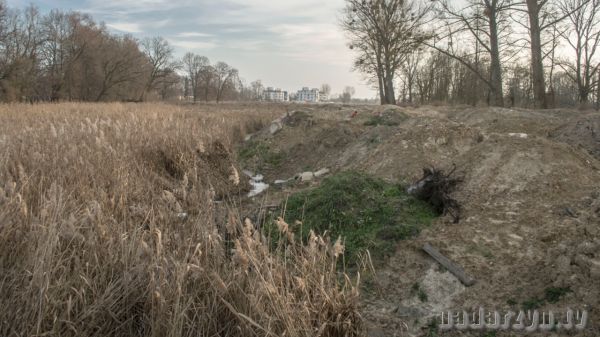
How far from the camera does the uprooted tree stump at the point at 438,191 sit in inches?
177

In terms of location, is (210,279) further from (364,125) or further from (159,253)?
(364,125)

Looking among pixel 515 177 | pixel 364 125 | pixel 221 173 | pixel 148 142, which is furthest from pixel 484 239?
pixel 364 125

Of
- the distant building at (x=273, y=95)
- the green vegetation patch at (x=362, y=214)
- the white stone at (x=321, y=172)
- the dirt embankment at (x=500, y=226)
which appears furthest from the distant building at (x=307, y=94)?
the green vegetation patch at (x=362, y=214)

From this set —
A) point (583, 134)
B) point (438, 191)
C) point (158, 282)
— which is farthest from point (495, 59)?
point (158, 282)

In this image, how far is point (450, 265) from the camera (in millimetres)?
3748

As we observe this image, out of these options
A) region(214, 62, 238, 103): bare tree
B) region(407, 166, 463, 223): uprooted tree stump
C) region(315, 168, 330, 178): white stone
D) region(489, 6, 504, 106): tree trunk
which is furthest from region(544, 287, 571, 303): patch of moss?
region(214, 62, 238, 103): bare tree

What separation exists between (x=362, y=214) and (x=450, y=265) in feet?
3.84

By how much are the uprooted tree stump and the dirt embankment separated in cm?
14

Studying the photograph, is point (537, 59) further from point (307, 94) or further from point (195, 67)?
point (307, 94)

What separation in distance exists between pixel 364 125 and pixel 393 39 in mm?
14826

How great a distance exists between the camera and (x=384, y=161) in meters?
6.77

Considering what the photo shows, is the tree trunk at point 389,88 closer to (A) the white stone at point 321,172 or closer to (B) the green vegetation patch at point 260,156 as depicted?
(B) the green vegetation patch at point 260,156

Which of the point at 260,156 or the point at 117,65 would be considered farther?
the point at 117,65

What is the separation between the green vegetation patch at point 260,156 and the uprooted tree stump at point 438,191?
18.0ft
